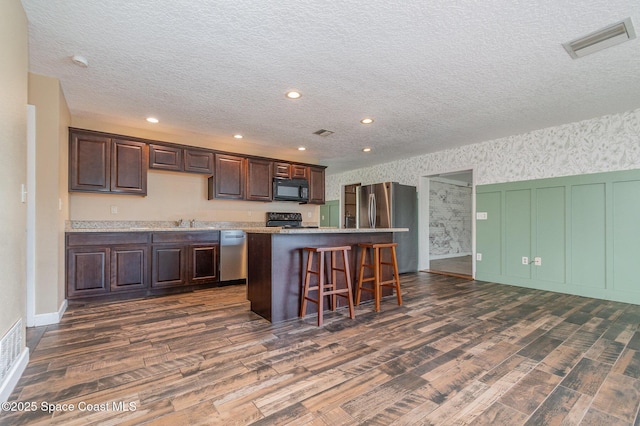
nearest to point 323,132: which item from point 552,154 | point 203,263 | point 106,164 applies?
point 203,263

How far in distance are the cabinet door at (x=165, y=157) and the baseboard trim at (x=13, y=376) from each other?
283 cm

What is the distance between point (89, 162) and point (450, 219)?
829 centimetres

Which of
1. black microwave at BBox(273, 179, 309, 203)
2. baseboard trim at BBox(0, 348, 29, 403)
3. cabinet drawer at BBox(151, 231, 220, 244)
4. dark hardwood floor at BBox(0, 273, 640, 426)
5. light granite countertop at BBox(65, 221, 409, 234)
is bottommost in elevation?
dark hardwood floor at BBox(0, 273, 640, 426)

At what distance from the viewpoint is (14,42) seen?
1.81 m

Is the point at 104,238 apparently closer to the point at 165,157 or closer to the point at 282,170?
the point at 165,157

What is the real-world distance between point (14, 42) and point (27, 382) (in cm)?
206

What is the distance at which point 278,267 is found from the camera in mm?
2941

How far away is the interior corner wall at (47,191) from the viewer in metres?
2.83

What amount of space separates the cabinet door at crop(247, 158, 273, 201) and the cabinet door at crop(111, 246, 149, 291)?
72.6 inches

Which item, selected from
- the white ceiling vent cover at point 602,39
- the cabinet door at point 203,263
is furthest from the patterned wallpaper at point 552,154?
the cabinet door at point 203,263

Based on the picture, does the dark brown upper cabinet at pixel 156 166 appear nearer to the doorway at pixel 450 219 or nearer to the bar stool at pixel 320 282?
the bar stool at pixel 320 282

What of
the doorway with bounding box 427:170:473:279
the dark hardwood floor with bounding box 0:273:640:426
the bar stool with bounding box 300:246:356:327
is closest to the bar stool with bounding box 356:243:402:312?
the dark hardwood floor with bounding box 0:273:640:426

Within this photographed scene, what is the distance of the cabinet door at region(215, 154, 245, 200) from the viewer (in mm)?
4785

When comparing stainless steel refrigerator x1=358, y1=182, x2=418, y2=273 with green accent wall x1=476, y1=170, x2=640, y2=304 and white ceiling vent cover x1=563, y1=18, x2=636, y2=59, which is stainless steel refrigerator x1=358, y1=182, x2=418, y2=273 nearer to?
green accent wall x1=476, y1=170, x2=640, y2=304
